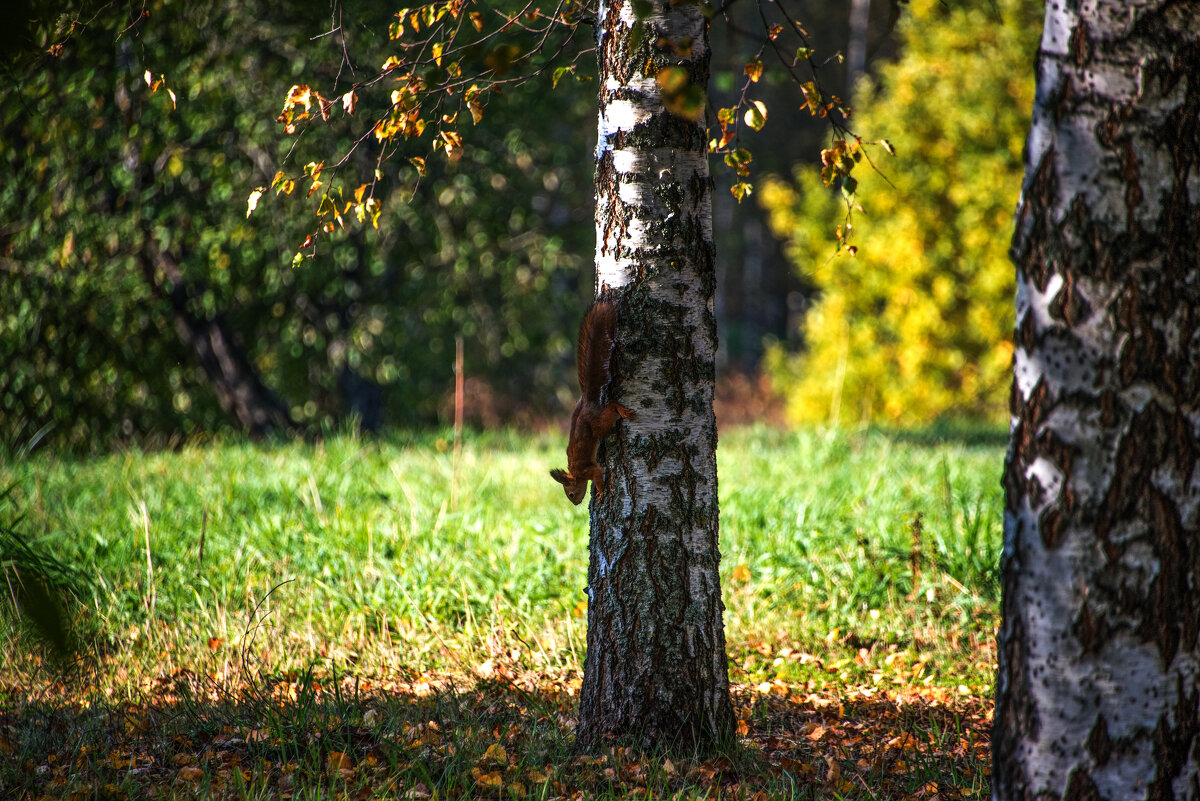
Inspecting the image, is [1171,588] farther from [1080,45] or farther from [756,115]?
[756,115]

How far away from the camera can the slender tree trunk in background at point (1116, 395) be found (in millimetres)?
1591

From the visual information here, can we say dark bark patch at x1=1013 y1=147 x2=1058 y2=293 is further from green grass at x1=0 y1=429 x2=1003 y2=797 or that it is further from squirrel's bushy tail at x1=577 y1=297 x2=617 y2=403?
green grass at x1=0 y1=429 x2=1003 y2=797

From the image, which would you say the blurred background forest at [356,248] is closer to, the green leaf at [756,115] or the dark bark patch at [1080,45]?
the green leaf at [756,115]

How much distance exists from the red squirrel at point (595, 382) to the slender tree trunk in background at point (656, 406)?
1.3 inches

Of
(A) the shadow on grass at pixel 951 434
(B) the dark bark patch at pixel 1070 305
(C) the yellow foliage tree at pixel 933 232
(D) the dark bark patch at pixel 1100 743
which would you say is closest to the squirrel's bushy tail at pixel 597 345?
(B) the dark bark patch at pixel 1070 305

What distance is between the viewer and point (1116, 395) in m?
1.61

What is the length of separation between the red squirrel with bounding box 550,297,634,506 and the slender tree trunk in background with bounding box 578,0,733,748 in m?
0.03

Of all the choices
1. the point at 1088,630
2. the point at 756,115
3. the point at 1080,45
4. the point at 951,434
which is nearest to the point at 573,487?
the point at 756,115

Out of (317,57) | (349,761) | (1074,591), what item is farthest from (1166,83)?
(317,57)

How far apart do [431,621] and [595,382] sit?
5.80 feet

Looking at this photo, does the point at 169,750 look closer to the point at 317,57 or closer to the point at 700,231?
the point at 700,231

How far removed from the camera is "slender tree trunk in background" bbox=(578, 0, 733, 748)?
2395 mm

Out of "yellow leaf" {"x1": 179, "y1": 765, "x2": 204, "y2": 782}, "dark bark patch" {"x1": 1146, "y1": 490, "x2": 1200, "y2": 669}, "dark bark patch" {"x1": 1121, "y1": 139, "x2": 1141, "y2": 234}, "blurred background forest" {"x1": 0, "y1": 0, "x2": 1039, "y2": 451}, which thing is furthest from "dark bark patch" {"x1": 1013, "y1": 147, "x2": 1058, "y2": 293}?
"blurred background forest" {"x1": 0, "y1": 0, "x2": 1039, "y2": 451}

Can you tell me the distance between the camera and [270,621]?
371 cm
